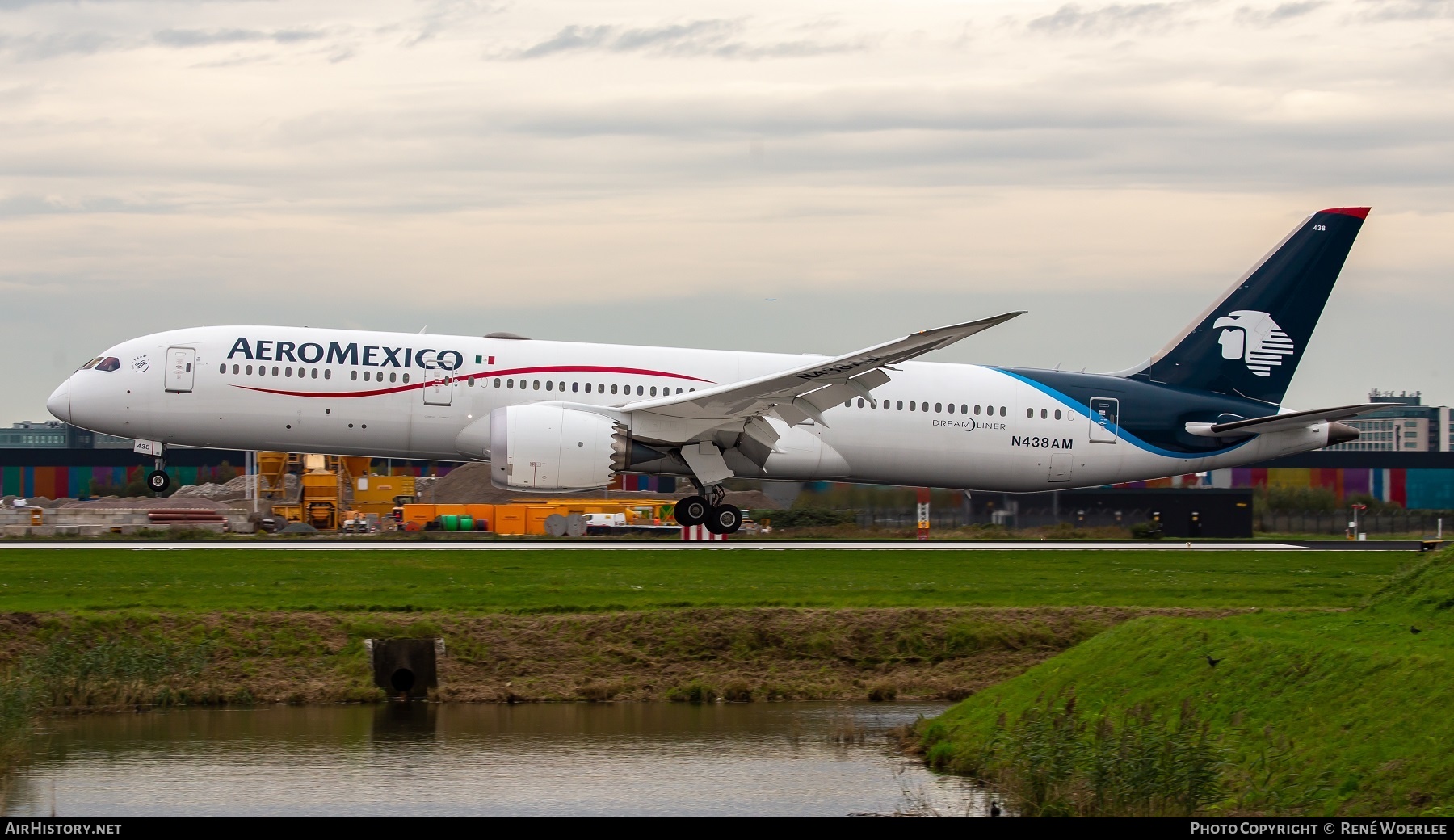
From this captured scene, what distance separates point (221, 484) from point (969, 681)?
4881 cm

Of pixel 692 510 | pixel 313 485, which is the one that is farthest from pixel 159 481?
pixel 313 485

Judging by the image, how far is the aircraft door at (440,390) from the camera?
95.6 feet

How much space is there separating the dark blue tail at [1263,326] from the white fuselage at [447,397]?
3.79 m

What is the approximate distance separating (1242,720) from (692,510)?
1886 centimetres

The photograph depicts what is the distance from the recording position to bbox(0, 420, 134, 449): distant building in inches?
3278

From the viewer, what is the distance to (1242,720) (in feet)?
39.4

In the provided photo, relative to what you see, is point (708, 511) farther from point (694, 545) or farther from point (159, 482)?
point (159, 482)

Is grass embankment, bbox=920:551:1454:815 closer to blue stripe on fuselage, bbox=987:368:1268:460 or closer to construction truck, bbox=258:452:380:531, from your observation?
blue stripe on fuselage, bbox=987:368:1268:460

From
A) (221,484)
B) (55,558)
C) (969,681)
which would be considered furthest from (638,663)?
(221,484)

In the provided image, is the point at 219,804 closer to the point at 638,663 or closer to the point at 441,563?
the point at 638,663

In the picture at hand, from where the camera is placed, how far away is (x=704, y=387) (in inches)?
1209

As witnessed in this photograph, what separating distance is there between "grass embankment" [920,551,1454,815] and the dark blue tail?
1940 cm

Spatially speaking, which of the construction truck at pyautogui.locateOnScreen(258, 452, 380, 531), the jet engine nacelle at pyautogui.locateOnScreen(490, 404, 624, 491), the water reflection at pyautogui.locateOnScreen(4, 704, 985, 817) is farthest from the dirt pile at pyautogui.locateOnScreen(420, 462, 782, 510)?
the water reflection at pyautogui.locateOnScreen(4, 704, 985, 817)

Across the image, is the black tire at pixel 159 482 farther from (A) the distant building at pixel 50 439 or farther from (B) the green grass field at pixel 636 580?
(A) the distant building at pixel 50 439
